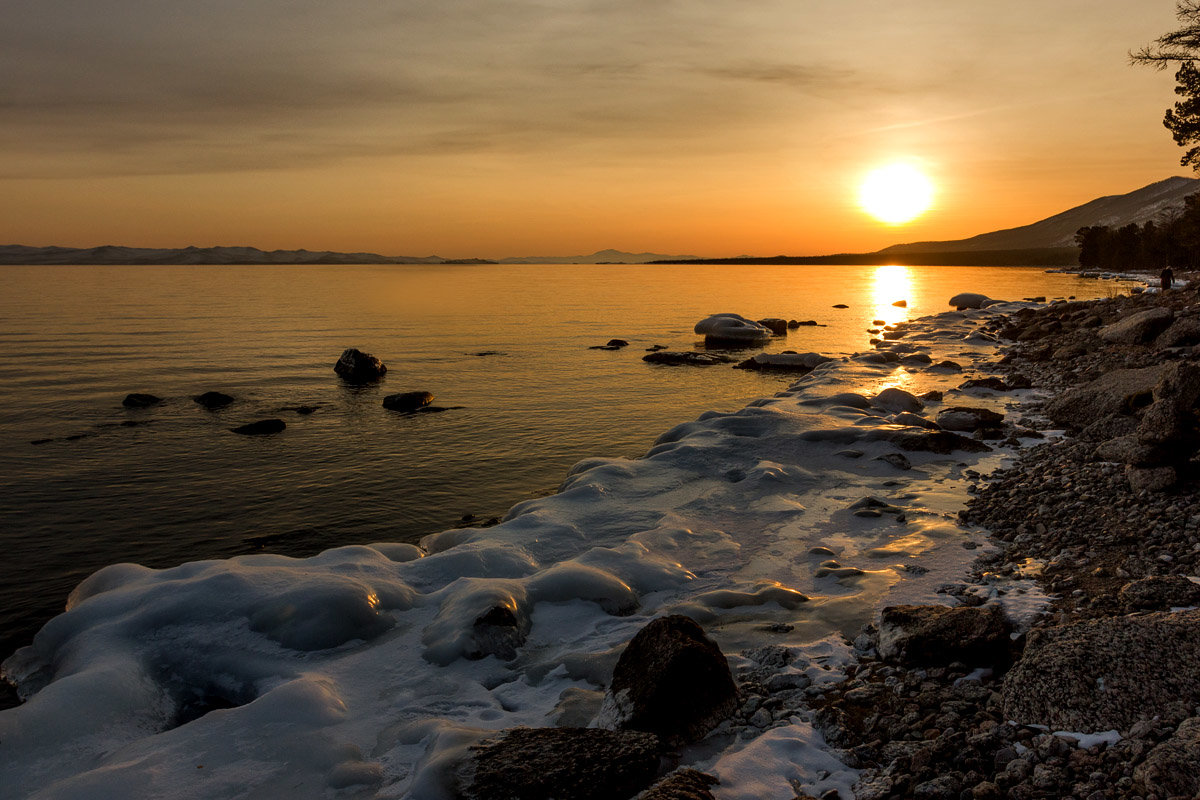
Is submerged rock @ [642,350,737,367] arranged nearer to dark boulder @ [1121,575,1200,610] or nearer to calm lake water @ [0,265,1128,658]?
calm lake water @ [0,265,1128,658]

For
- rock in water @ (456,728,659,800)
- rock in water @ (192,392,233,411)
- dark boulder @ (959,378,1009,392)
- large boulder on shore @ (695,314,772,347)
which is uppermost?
large boulder on shore @ (695,314,772,347)

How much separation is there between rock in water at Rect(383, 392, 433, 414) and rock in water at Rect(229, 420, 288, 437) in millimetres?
4412

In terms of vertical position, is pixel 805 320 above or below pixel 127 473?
above

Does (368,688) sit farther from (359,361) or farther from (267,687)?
(359,361)

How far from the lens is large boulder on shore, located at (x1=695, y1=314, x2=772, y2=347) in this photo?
49.2m

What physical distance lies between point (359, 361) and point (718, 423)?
1991 centimetres

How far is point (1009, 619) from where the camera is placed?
7.44 metres

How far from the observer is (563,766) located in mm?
5371

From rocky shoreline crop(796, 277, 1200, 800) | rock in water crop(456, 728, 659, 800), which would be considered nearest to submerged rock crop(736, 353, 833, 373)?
rocky shoreline crop(796, 277, 1200, 800)

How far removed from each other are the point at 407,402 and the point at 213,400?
748cm

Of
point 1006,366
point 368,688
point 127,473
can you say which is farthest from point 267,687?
point 1006,366

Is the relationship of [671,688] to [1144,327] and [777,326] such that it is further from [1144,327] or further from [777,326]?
[777,326]

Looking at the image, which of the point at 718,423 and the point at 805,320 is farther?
the point at 805,320

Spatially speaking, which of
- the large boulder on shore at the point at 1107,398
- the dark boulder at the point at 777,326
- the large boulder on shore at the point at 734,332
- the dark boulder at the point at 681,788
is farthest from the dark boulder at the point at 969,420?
the dark boulder at the point at 777,326
